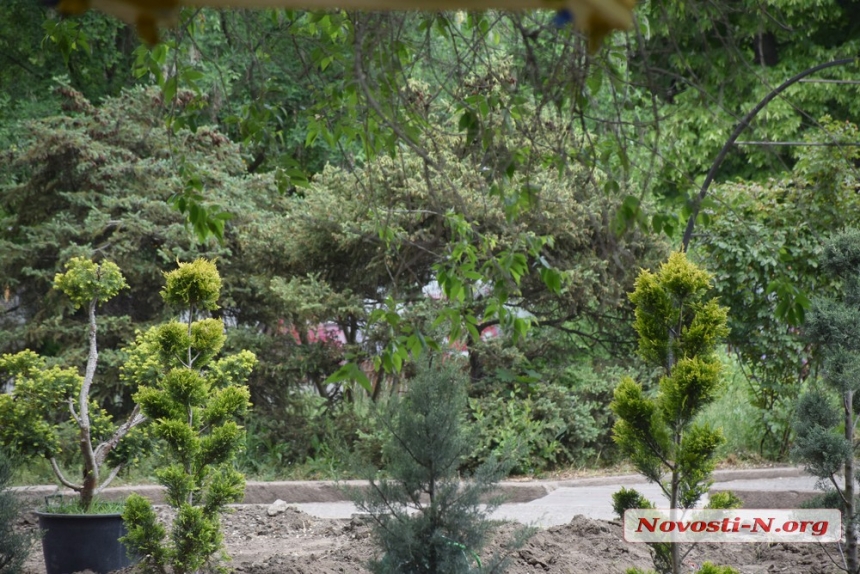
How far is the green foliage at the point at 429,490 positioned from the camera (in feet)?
11.4

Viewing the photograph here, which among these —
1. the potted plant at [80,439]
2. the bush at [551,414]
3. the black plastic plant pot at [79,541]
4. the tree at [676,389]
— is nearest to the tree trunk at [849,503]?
the tree at [676,389]

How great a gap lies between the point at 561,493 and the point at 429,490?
17.1 feet

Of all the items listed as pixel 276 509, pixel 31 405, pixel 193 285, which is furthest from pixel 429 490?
pixel 276 509

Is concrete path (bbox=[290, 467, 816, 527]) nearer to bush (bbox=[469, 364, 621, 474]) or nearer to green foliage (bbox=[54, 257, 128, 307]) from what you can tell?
bush (bbox=[469, 364, 621, 474])

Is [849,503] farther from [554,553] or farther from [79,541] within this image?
[79,541]

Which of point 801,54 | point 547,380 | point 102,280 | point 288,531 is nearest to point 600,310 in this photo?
point 547,380

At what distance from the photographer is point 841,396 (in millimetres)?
4793

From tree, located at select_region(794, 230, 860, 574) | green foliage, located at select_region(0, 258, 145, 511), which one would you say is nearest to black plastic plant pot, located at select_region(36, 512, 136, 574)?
green foliage, located at select_region(0, 258, 145, 511)

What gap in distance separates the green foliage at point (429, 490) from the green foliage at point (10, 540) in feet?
7.13

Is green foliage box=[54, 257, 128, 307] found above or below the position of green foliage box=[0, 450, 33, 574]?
above

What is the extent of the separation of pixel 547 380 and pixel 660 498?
2317mm

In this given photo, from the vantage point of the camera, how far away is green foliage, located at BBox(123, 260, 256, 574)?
443cm

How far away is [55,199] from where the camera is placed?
405 inches

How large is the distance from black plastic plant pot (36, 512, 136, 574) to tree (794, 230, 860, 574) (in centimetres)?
390
